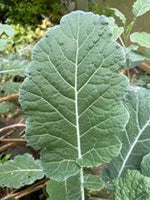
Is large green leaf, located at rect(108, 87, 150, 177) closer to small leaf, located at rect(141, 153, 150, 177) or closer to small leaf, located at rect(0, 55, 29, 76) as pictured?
small leaf, located at rect(141, 153, 150, 177)

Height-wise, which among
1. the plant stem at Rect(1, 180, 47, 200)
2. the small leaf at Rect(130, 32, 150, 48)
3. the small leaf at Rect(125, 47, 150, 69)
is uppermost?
the small leaf at Rect(130, 32, 150, 48)

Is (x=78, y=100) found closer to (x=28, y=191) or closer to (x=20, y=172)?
(x=20, y=172)

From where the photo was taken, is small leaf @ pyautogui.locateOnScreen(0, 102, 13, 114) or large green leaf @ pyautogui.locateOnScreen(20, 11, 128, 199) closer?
large green leaf @ pyautogui.locateOnScreen(20, 11, 128, 199)

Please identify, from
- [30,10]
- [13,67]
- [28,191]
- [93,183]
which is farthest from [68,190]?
[30,10]

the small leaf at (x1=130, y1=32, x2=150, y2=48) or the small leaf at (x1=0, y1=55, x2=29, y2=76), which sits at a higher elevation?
the small leaf at (x1=130, y1=32, x2=150, y2=48)

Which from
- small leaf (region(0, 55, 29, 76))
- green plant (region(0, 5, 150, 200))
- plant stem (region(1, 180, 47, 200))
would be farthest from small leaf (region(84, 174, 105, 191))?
small leaf (region(0, 55, 29, 76))

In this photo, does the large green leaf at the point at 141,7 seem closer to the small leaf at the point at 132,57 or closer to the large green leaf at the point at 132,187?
the small leaf at the point at 132,57

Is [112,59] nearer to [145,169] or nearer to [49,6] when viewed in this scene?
[145,169]
